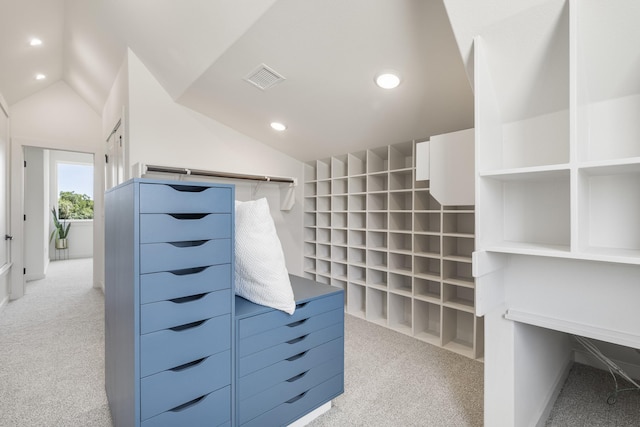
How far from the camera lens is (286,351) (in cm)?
145

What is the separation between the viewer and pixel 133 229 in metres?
1.02

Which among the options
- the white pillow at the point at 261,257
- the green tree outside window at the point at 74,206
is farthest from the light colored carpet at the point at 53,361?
the green tree outside window at the point at 74,206

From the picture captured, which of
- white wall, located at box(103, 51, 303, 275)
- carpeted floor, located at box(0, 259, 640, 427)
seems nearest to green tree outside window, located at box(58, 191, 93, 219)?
white wall, located at box(103, 51, 303, 275)

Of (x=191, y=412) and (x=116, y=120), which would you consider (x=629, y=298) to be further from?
(x=116, y=120)

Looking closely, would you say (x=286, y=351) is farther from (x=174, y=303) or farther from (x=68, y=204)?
(x=68, y=204)

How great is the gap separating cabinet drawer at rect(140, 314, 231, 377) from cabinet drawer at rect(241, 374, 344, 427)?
1.38ft

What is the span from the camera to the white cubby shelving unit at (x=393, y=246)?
257 cm

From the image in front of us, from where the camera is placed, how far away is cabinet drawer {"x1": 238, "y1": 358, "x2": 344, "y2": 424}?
133cm

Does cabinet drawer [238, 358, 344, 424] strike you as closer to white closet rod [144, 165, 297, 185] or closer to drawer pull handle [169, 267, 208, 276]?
drawer pull handle [169, 267, 208, 276]

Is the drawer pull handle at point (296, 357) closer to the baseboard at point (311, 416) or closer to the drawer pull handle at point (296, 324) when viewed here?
the drawer pull handle at point (296, 324)

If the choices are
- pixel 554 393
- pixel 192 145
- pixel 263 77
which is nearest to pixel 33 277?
A: pixel 192 145

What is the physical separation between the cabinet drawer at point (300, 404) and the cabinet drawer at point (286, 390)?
21mm

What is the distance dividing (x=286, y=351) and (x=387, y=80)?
1748 mm

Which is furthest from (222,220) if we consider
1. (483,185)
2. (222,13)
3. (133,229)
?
(222,13)
